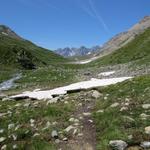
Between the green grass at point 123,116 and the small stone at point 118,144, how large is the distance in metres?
0.23

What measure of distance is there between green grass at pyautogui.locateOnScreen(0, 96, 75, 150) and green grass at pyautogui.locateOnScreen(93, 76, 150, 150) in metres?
2.03

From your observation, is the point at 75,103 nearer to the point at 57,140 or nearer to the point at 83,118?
the point at 83,118

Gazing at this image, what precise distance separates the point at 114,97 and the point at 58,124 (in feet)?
18.6

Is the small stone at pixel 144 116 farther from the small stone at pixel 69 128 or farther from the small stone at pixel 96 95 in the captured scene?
the small stone at pixel 96 95

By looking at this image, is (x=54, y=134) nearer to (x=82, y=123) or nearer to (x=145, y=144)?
(x=82, y=123)

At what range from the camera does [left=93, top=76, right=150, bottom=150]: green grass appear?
1558cm

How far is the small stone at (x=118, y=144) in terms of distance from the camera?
48.8 feet

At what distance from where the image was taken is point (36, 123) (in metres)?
18.6

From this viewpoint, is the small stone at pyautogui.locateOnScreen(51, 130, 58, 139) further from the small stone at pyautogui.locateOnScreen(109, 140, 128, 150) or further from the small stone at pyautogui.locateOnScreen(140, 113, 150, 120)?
the small stone at pyautogui.locateOnScreen(140, 113, 150, 120)

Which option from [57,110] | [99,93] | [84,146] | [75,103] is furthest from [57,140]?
[99,93]

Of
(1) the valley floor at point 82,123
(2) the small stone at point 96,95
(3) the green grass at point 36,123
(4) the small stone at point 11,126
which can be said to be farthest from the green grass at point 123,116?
(4) the small stone at point 11,126

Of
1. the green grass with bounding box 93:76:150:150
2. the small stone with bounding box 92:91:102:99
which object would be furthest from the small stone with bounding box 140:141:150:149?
the small stone with bounding box 92:91:102:99

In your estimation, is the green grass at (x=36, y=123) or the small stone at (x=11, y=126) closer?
the green grass at (x=36, y=123)

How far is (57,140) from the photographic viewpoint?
16.2m
